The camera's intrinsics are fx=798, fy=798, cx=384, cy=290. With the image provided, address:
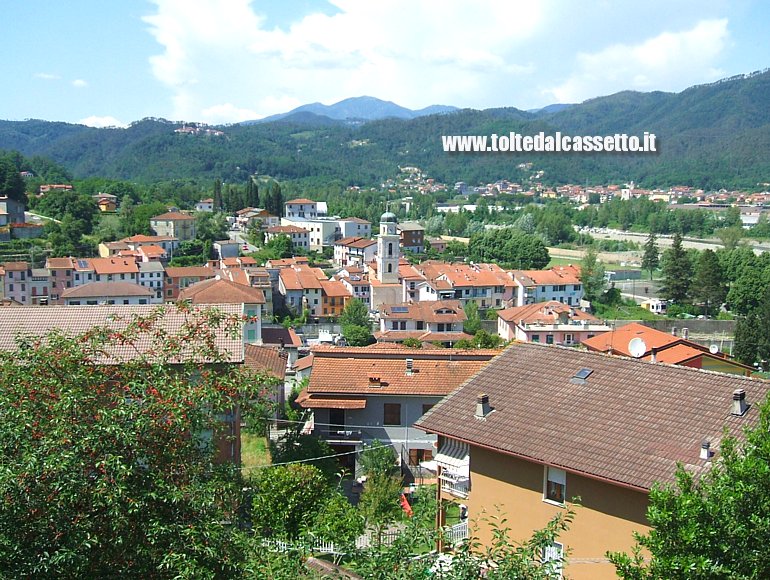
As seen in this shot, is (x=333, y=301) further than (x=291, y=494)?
Yes

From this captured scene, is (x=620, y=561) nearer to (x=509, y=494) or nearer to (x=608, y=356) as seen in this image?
(x=509, y=494)

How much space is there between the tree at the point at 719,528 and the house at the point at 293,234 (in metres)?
59.9

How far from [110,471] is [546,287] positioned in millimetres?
45312

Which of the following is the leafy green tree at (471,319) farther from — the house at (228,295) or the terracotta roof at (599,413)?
the terracotta roof at (599,413)

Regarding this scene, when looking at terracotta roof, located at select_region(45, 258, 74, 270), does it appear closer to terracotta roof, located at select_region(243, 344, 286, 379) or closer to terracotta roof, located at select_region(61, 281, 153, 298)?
terracotta roof, located at select_region(61, 281, 153, 298)

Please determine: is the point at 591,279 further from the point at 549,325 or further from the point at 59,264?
the point at 59,264

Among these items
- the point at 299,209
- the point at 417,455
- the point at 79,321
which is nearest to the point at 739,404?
the point at 417,455

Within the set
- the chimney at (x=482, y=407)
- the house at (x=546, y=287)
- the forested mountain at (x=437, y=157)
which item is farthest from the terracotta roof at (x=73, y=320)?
the forested mountain at (x=437, y=157)

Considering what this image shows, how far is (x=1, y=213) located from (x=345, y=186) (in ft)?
297

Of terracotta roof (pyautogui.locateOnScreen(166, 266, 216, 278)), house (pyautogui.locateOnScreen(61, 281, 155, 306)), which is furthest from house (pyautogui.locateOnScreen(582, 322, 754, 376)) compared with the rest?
terracotta roof (pyautogui.locateOnScreen(166, 266, 216, 278))

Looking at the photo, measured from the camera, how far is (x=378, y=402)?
47.9 feet

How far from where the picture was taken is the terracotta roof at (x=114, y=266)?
46172 mm

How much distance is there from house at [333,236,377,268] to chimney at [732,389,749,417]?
49.5m

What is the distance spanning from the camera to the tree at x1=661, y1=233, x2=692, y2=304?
1864 inches
